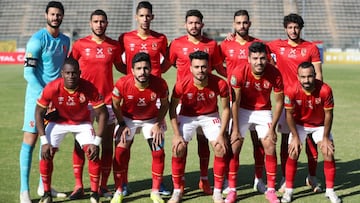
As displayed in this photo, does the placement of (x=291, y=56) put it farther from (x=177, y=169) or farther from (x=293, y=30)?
(x=177, y=169)

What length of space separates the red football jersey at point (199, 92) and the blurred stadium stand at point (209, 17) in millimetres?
39381

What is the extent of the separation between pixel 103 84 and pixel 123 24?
135 ft

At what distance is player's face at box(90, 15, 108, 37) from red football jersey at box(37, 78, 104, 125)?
741 millimetres

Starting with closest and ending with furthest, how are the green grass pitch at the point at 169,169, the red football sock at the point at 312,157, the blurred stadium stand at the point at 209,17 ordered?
the green grass pitch at the point at 169,169 → the red football sock at the point at 312,157 → the blurred stadium stand at the point at 209,17

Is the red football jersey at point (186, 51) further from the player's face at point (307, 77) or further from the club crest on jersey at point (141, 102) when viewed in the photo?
the player's face at point (307, 77)

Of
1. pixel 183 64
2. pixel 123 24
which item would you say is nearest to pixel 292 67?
pixel 183 64

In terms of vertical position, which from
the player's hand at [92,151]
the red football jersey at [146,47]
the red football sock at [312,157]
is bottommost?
the red football sock at [312,157]

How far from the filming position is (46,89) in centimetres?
602

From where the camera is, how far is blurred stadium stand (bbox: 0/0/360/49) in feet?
154

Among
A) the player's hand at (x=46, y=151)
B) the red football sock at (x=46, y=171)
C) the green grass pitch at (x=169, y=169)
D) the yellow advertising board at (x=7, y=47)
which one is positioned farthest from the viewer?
the yellow advertising board at (x=7, y=47)

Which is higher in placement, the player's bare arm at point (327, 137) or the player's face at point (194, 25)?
the player's face at point (194, 25)

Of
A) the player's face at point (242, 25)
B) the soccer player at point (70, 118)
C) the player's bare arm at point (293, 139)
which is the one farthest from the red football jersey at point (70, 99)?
the player's bare arm at point (293, 139)

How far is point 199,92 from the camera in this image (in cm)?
637

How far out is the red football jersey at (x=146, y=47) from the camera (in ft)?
22.5
